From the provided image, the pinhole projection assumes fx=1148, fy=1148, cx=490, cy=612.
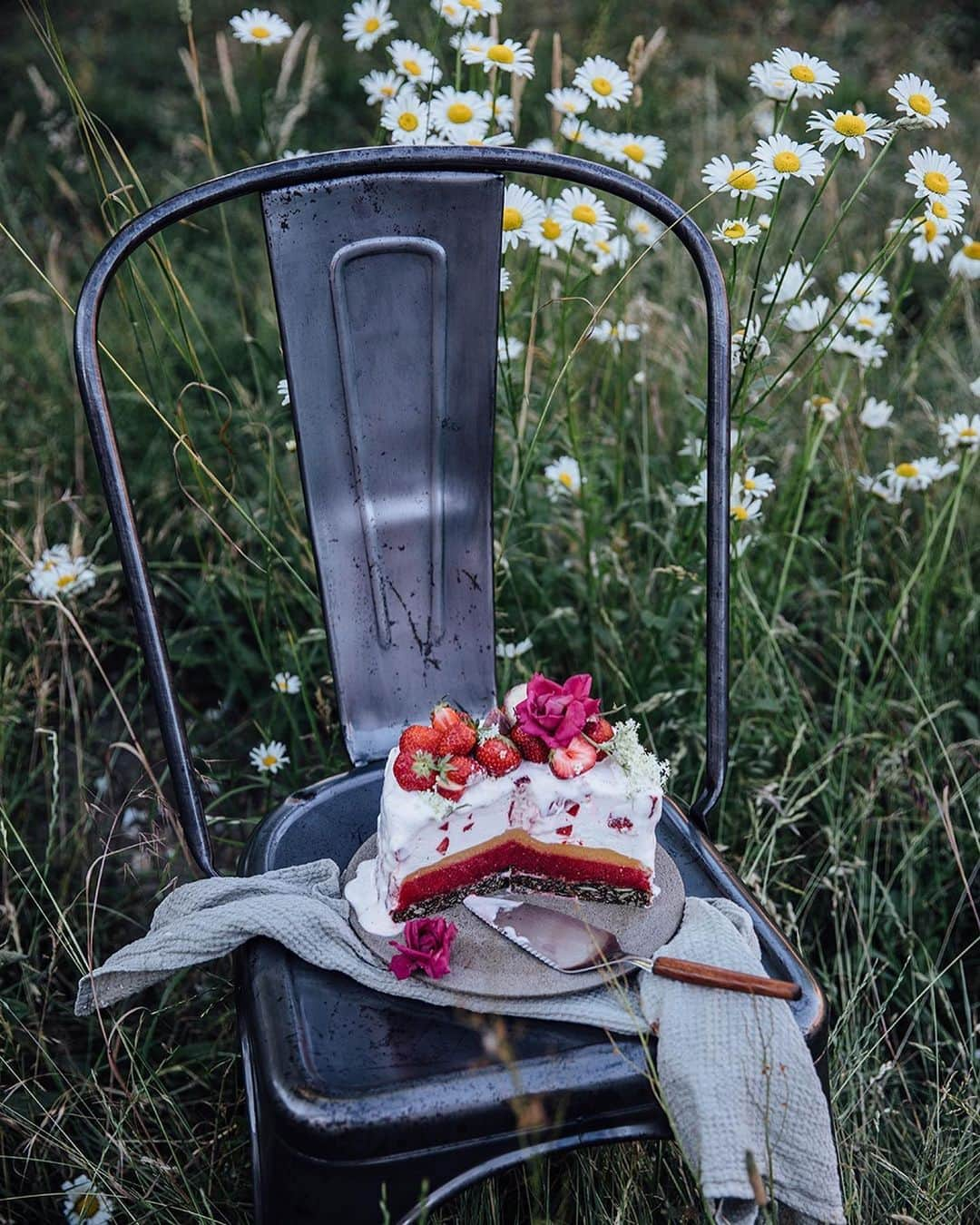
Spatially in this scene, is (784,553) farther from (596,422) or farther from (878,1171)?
(878,1171)

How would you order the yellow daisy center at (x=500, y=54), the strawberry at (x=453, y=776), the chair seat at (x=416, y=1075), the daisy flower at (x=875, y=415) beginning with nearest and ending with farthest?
the chair seat at (x=416, y=1075), the strawberry at (x=453, y=776), the yellow daisy center at (x=500, y=54), the daisy flower at (x=875, y=415)

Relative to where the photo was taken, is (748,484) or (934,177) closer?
(934,177)

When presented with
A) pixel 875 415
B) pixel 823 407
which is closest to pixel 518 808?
pixel 823 407

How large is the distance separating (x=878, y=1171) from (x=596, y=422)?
1.21 meters

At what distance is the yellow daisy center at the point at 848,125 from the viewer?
125 cm

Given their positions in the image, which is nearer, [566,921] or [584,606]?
[566,921]

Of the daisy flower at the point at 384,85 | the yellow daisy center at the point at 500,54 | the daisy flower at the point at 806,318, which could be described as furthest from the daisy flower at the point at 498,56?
the daisy flower at the point at 806,318

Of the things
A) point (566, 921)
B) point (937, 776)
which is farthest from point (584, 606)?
point (566, 921)

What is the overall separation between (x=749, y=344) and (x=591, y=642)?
67cm

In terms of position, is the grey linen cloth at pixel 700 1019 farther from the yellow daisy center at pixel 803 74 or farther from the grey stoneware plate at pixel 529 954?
the yellow daisy center at pixel 803 74

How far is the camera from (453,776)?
1051mm

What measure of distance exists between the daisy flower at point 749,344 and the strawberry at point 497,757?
2.07 ft

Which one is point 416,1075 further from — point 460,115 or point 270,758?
point 460,115

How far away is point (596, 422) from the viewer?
6.56 ft
